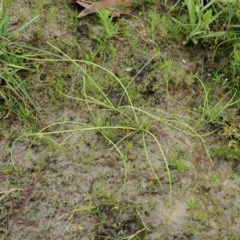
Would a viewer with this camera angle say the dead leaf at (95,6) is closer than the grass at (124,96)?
No

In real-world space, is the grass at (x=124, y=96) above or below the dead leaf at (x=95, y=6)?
below

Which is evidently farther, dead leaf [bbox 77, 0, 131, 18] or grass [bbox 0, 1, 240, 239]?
dead leaf [bbox 77, 0, 131, 18]

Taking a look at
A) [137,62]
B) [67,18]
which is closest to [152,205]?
[137,62]

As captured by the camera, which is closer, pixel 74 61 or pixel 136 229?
pixel 136 229

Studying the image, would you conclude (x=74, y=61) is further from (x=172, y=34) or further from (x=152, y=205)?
(x=152, y=205)

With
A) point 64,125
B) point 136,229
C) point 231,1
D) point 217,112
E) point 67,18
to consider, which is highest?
point 231,1

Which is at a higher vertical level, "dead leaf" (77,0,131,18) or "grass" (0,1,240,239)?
"dead leaf" (77,0,131,18)

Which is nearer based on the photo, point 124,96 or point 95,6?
point 124,96

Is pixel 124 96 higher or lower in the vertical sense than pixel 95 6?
lower
